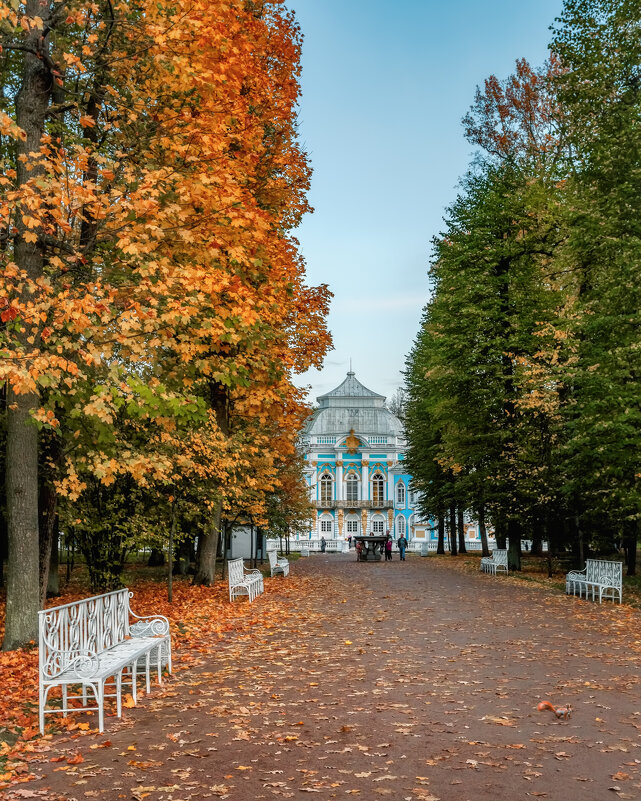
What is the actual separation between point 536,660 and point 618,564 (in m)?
7.74

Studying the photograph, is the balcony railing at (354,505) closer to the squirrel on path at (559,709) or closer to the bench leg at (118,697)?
the squirrel on path at (559,709)

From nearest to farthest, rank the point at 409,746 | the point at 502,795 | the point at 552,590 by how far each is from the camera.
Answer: the point at 502,795 < the point at 409,746 < the point at 552,590

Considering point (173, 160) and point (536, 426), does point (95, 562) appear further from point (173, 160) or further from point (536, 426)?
point (536, 426)

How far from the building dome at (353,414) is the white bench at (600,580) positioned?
2128 inches

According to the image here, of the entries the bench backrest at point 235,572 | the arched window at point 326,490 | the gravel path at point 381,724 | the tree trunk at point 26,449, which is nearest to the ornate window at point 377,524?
the arched window at point 326,490

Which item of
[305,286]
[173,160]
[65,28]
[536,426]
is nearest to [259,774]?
[173,160]

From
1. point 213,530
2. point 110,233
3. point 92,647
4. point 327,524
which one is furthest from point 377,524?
point 92,647

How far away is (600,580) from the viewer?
1648 cm

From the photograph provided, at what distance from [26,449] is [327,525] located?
6247 cm

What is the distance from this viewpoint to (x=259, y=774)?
5.33m

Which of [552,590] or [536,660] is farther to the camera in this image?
[552,590]

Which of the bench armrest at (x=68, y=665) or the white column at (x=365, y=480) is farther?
the white column at (x=365, y=480)

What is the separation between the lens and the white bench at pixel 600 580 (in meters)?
16.0

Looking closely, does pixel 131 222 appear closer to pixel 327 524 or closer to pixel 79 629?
pixel 79 629
